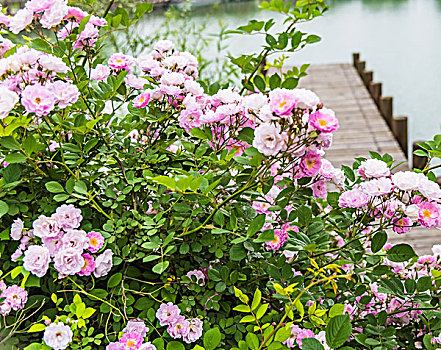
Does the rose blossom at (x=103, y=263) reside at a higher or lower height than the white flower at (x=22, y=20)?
lower

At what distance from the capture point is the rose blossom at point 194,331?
0.84 meters

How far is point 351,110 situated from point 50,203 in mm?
3060

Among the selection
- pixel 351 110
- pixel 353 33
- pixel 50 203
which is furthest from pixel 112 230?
pixel 353 33

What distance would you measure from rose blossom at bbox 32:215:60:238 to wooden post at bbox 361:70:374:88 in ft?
11.3

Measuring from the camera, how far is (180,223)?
0.88 meters

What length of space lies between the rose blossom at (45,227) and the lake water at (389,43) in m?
3.37

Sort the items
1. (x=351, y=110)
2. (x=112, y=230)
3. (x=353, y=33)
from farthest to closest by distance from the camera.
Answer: (x=353, y=33) < (x=351, y=110) < (x=112, y=230)

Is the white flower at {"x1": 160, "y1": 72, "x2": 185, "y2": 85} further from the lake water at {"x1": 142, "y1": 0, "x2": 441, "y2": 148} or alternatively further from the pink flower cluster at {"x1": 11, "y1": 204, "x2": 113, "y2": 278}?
the lake water at {"x1": 142, "y1": 0, "x2": 441, "y2": 148}

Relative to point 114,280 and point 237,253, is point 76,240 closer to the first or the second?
point 114,280

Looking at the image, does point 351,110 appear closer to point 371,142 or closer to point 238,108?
point 371,142

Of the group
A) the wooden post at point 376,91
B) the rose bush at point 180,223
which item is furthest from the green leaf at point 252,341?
the wooden post at point 376,91

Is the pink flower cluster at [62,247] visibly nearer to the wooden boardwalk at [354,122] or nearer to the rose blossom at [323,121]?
the rose blossom at [323,121]

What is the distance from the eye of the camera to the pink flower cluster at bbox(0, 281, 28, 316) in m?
0.81

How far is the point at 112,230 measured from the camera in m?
0.86
